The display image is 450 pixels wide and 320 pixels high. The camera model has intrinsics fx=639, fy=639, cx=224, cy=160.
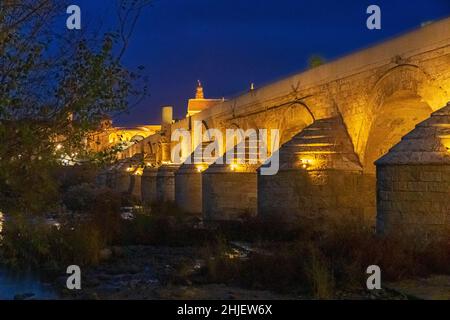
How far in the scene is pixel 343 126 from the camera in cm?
1434

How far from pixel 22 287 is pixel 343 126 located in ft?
26.6

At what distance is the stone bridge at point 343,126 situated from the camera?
11.4m

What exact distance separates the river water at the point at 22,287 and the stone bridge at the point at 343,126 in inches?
123

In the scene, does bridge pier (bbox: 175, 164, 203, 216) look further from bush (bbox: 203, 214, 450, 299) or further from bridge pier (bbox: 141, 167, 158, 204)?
bush (bbox: 203, 214, 450, 299)

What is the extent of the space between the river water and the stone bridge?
3.13m

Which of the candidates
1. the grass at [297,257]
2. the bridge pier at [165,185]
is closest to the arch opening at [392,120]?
the grass at [297,257]

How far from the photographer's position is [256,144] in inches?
722

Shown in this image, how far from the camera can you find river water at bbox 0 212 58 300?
8.12 meters

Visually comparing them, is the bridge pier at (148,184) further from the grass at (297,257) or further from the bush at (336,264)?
the bush at (336,264)

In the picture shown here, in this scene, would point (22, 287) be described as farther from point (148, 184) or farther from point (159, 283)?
point (148, 184)

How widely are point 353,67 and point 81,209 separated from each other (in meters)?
11.8

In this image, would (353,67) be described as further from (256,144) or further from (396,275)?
(396,275)

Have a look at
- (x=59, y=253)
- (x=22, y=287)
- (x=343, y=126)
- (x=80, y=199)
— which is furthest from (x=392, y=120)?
(x=80, y=199)
